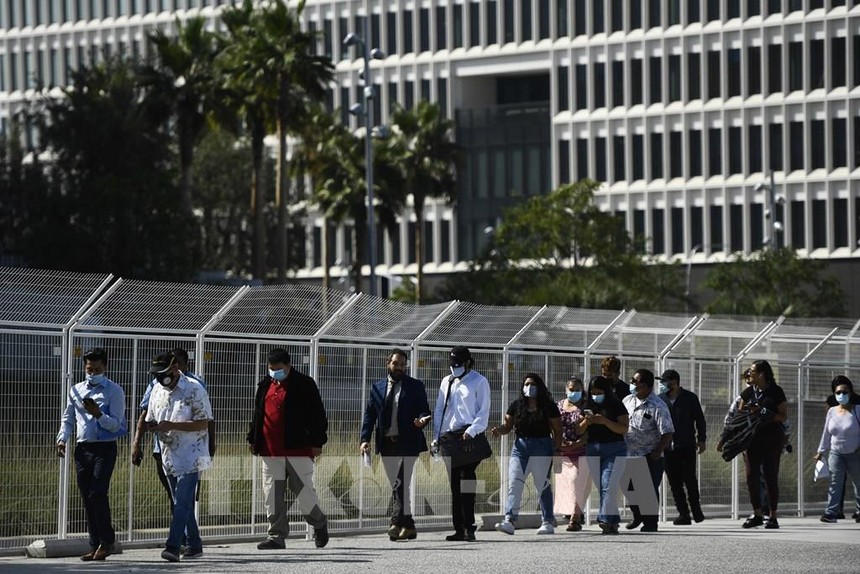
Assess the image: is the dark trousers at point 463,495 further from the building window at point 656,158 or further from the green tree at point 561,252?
the building window at point 656,158

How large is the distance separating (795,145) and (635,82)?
743 cm

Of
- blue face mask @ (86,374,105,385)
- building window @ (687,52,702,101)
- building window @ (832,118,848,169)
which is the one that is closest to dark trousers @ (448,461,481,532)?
blue face mask @ (86,374,105,385)

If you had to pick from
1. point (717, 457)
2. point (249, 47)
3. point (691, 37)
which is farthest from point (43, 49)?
point (717, 457)

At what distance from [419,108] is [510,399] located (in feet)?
149

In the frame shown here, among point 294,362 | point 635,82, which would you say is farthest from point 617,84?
point 294,362

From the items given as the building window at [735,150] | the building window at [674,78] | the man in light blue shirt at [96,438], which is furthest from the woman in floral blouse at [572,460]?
the building window at [674,78]

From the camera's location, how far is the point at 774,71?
256ft

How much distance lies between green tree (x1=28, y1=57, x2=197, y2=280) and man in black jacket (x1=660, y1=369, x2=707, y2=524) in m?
39.6

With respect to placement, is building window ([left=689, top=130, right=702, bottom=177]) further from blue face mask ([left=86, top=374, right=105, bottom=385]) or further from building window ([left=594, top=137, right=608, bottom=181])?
blue face mask ([left=86, top=374, right=105, bottom=385])

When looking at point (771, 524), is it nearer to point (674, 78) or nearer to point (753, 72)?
point (753, 72)

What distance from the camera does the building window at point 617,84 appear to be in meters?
81.4

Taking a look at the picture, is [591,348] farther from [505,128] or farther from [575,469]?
[505,128]

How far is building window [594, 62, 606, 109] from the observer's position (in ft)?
269

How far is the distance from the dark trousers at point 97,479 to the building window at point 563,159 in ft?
224
